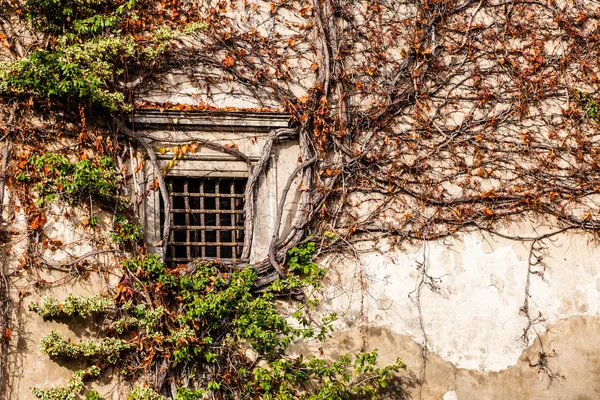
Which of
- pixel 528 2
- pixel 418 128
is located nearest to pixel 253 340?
pixel 418 128

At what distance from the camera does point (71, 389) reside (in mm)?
7305

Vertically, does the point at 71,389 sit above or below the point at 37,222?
below

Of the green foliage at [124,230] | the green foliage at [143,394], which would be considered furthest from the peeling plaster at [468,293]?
the green foliage at [124,230]

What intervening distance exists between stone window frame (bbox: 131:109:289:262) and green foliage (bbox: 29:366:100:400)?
1282 mm

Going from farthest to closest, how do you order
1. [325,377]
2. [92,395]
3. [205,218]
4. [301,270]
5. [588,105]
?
1. [588,105]
2. [205,218]
3. [301,270]
4. [325,377]
5. [92,395]

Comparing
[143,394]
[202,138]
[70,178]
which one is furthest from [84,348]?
[202,138]

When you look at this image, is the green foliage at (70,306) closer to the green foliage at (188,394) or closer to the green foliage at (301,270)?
the green foliage at (188,394)

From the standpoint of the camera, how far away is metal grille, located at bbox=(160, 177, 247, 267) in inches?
320

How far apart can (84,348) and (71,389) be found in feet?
1.26

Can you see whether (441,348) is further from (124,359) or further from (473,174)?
(124,359)

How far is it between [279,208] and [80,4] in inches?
110

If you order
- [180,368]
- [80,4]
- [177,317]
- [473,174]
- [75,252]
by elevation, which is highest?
[80,4]

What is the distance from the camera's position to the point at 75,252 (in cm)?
762

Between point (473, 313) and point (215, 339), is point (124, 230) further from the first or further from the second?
point (473, 313)
